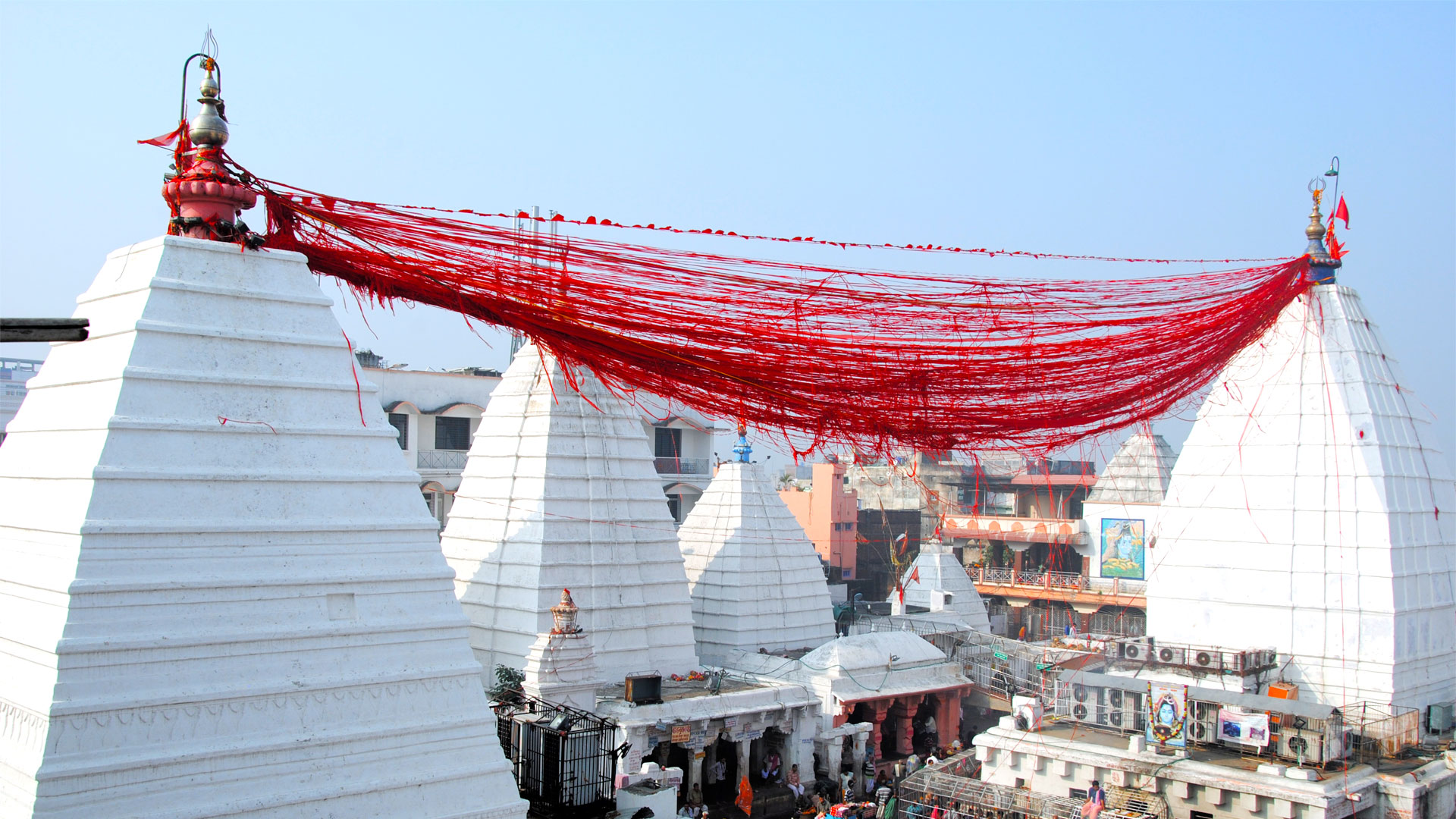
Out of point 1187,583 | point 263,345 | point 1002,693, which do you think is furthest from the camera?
point 1002,693

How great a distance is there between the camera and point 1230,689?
16.9 metres

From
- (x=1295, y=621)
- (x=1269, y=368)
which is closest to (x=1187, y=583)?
(x=1295, y=621)

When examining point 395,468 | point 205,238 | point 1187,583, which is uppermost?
point 205,238

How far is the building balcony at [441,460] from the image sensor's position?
105 ft

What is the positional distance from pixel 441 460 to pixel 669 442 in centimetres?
912

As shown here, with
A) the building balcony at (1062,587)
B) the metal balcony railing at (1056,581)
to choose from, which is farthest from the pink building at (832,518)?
the building balcony at (1062,587)

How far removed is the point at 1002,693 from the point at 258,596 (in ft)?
69.4

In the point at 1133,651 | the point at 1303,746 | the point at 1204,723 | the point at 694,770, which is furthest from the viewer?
the point at 694,770

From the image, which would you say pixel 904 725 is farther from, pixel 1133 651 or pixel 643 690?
pixel 643 690

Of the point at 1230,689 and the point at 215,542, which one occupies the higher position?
the point at 215,542

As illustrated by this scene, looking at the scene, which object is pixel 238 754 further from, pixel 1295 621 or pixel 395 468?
pixel 1295 621

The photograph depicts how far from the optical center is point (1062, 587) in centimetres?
3869

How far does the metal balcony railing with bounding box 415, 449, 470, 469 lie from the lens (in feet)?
105

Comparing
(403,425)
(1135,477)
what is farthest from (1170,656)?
(1135,477)
